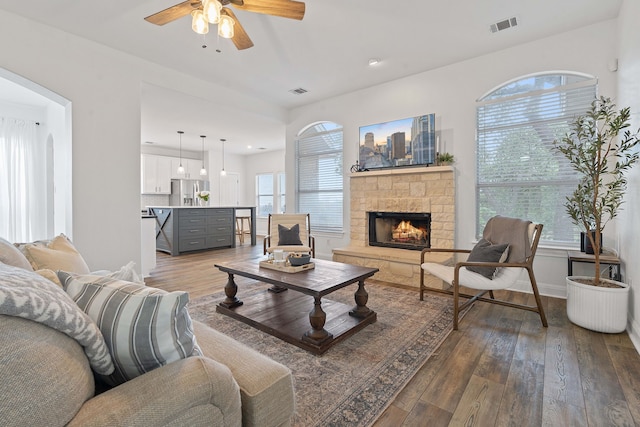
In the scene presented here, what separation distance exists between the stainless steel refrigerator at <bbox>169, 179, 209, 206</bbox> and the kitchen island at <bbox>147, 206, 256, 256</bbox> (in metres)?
1.92

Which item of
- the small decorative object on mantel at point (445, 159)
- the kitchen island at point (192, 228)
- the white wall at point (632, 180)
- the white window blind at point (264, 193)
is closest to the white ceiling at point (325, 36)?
the white wall at point (632, 180)

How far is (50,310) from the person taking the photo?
2.37 feet

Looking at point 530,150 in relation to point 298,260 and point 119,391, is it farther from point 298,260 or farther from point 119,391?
point 119,391

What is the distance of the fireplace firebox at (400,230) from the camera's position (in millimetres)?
4379

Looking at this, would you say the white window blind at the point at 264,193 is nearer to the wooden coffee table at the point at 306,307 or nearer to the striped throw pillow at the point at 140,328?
the wooden coffee table at the point at 306,307

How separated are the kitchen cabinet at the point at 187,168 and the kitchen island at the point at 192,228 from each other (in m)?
2.19

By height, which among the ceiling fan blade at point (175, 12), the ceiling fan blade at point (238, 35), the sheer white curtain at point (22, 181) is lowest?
the sheer white curtain at point (22, 181)

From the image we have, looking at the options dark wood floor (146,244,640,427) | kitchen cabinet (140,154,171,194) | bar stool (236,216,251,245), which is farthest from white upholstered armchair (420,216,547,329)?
kitchen cabinet (140,154,171,194)

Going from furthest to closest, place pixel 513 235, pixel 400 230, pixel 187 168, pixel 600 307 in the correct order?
pixel 187 168 < pixel 400 230 < pixel 513 235 < pixel 600 307

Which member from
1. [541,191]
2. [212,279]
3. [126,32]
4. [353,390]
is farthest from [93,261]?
[541,191]

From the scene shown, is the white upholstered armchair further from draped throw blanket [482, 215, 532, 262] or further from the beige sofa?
the beige sofa

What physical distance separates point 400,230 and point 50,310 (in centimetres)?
436

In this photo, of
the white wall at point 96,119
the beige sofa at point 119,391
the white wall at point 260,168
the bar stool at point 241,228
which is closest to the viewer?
the beige sofa at point 119,391

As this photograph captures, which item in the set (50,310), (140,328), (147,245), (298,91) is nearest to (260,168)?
(298,91)
